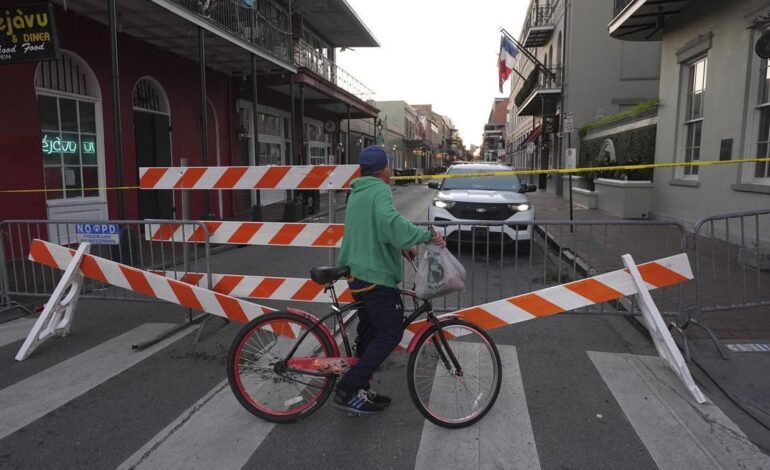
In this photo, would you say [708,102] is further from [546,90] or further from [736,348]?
[546,90]

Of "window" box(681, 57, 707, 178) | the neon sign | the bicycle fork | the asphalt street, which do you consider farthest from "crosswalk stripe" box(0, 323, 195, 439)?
"window" box(681, 57, 707, 178)

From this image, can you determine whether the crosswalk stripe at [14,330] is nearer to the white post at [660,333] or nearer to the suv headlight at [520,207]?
the white post at [660,333]

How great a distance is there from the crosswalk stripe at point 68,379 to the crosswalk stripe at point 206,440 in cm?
105

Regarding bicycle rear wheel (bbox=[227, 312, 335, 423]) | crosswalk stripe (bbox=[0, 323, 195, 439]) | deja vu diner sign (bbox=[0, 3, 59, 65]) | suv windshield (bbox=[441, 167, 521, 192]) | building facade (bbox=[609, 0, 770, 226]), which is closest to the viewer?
bicycle rear wheel (bbox=[227, 312, 335, 423])

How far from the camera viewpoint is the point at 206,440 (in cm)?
334

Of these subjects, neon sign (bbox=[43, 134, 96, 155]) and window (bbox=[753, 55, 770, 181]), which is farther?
neon sign (bbox=[43, 134, 96, 155])

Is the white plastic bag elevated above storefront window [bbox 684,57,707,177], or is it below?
below

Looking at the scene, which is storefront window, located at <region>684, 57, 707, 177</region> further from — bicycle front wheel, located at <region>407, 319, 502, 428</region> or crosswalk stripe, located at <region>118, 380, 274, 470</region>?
crosswalk stripe, located at <region>118, 380, 274, 470</region>

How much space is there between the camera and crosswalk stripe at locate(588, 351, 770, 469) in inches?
121

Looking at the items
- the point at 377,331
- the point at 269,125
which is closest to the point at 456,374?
the point at 377,331

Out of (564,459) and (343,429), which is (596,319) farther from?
(343,429)

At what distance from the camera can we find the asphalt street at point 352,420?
10.2 ft

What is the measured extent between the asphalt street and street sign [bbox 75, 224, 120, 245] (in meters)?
1.13

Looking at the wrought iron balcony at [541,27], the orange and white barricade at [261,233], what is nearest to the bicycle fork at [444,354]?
the orange and white barricade at [261,233]
